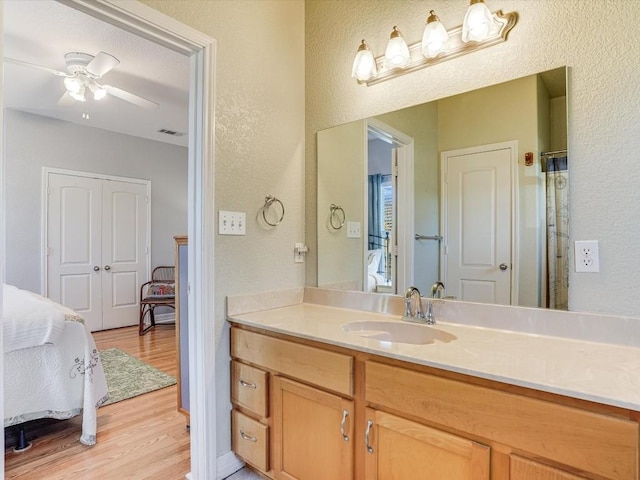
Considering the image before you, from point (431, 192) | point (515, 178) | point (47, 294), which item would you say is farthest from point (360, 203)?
point (47, 294)

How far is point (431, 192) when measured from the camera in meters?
1.70

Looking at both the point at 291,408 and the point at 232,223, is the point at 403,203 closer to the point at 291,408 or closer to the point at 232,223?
the point at 232,223

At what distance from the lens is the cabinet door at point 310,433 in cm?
131

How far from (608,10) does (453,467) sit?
1.57 m

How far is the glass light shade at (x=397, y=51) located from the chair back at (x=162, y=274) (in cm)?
440

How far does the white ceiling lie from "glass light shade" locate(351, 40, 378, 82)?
1629 mm

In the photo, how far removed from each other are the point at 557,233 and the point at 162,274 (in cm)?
492

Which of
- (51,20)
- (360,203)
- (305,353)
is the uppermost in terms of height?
(51,20)

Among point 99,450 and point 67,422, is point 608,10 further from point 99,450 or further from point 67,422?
point 67,422

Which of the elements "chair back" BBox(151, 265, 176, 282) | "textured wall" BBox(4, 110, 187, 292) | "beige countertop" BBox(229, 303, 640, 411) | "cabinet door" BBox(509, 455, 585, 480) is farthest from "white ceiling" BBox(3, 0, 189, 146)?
"cabinet door" BBox(509, 455, 585, 480)

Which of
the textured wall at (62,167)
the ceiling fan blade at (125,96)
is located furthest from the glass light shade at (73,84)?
the textured wall at (62,167)

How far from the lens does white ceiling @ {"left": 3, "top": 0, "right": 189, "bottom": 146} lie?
2.31 meters

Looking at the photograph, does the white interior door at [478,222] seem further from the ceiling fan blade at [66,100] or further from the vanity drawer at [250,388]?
the ceiling fan blade at [66,100]

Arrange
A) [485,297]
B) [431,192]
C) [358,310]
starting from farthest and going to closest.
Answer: [358,310] < [431,192] < [485,297]
